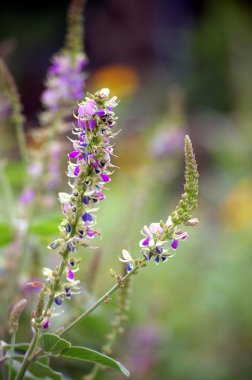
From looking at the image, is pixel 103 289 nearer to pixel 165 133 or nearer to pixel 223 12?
pixel 165 133

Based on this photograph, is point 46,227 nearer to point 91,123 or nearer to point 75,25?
point 75,25

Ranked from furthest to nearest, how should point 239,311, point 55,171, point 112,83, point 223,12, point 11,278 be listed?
point 223,12, point 112,83, point 239,311, point 55,171, point 11,278

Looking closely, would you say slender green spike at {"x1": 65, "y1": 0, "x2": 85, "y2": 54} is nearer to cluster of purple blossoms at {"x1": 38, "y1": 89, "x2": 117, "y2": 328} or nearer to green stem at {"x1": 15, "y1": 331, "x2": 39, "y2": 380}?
cluster of purple blossoms at {"x1": 38, "y1": 89, "x2": 117, "y2": 328}

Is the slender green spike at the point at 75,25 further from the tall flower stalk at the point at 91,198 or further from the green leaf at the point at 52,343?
the green leaf at the point at 52,343

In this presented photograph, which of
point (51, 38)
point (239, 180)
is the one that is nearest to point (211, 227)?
point (239, 180)

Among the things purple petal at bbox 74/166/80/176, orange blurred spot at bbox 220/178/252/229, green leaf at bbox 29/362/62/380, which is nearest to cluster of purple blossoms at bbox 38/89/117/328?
purple petal at bbox 74/166/80/176

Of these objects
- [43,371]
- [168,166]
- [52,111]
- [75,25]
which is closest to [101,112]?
[43,371]
